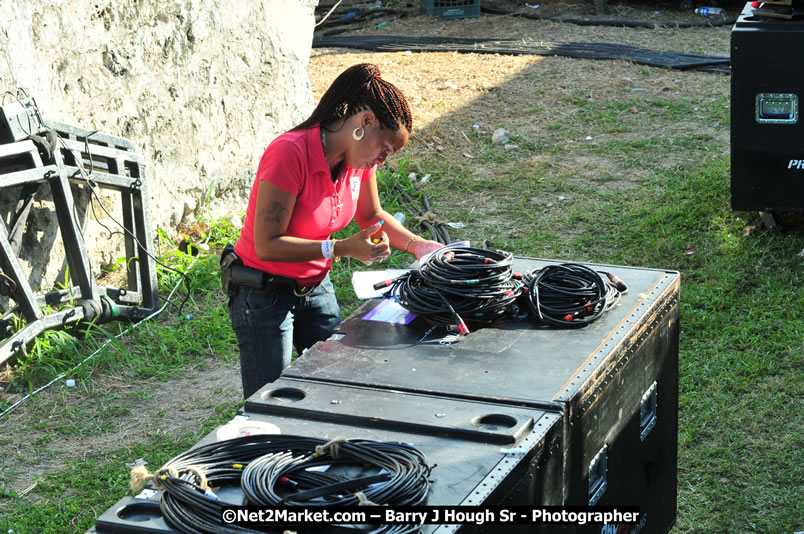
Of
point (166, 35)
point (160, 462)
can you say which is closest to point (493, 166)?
point (166, 35)

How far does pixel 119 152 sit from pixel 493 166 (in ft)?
11.2

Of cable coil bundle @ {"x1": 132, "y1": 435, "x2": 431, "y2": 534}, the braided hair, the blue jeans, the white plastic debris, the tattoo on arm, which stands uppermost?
the braided hair

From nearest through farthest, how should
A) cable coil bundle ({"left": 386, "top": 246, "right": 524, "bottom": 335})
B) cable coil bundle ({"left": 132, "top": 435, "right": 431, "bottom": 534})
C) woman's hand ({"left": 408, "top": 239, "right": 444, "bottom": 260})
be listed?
cable coil bundle ({"left": 132, "top": 435, "right": 431, "bottom": 534}) < cable coil bundle ({"left": 386, "top": 246, "right": 524, "bottom": 335}) < woman's hand ({"left": 408, "top": 239, "right": 444, "bottom": 260})

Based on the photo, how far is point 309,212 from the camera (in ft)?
11.5

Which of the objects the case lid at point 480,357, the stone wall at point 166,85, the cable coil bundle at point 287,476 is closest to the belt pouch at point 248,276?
the case lid at point 480,357

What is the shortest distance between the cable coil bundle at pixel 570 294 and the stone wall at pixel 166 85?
3.44m

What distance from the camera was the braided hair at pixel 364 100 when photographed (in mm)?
3404

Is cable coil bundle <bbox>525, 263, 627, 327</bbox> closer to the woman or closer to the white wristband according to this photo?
the woman

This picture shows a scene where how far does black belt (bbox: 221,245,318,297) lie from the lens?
3.59 meters

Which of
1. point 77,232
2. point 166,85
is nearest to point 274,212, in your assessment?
point 77,232

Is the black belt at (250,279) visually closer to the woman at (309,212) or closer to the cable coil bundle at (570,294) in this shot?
the woman at (309,212)

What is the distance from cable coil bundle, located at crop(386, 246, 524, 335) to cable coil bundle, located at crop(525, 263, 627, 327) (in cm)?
8

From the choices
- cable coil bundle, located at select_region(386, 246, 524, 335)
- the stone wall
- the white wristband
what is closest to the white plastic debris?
the stone wall

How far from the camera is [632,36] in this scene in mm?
11805
